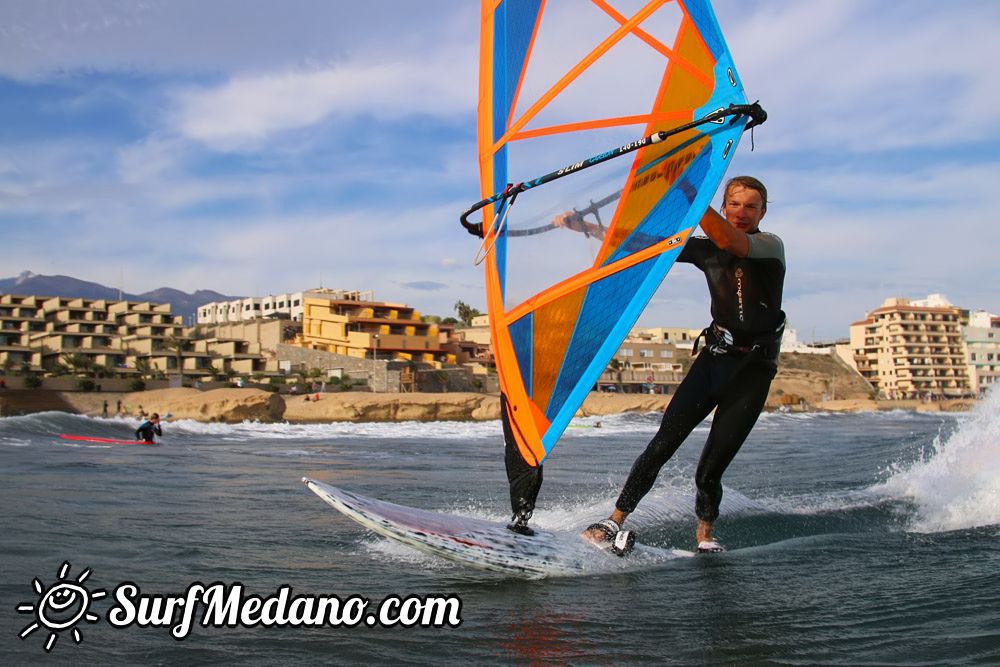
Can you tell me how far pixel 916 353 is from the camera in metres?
95.1

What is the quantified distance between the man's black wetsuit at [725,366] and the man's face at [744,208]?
0.14m

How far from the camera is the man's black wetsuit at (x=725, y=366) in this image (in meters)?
4.36

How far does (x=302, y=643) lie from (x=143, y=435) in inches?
677

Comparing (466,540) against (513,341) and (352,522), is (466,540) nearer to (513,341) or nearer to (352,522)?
(513,341)

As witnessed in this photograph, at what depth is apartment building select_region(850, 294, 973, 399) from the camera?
310 ft

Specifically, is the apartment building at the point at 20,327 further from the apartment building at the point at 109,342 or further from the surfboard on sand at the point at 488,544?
the surfboard on sand at the point at 488,544

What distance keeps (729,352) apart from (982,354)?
354 ft

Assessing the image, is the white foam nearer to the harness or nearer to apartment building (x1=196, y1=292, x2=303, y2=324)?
the harness

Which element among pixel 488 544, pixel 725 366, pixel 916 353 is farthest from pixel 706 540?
pixel 916 353

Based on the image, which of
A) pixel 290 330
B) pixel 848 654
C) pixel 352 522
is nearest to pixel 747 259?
pixel 848 654

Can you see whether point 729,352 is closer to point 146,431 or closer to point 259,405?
point 146,431

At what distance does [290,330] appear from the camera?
66.6 meters

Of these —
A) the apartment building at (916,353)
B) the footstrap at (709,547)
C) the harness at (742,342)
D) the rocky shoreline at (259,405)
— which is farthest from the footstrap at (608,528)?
the apartment building at (916,353)

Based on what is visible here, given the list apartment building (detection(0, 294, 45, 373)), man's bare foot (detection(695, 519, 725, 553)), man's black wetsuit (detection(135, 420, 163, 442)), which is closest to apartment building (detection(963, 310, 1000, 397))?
apartment building (detection(0, 294, 45, 373))
